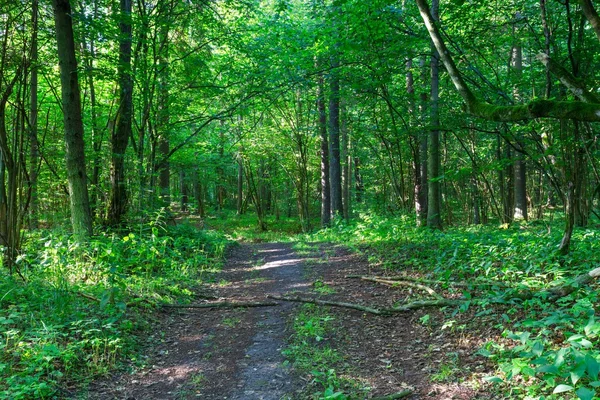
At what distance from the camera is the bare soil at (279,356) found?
3.48m

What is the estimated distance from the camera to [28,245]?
23.9ft

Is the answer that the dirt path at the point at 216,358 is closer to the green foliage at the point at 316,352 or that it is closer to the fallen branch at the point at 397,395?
the green foliage at the point at 316,352

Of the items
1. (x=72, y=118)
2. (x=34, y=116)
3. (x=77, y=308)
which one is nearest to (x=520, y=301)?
(x=77, y=308)

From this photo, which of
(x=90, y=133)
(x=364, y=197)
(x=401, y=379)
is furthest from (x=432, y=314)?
(x=364, y=197)

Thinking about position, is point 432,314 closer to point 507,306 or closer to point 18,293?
point 507,306

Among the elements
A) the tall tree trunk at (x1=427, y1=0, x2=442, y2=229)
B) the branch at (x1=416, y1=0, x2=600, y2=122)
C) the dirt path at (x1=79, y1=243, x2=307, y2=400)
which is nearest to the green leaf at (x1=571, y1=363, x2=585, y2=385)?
the branch at (x1=416, y1=0, x2=600, y2=122)

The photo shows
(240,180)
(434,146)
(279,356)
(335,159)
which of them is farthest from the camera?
(240,180)

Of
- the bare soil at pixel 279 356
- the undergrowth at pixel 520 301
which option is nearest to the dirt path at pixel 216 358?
the bare soil at pixel 279 356

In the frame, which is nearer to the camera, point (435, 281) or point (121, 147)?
point (435, 281)

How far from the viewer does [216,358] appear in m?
4.31

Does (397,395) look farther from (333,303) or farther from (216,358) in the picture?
(333,303)

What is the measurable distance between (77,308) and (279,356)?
8.61 ft

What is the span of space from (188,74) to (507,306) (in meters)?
9.14

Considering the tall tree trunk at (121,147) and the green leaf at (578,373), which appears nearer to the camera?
the green leaf at (578,373)
